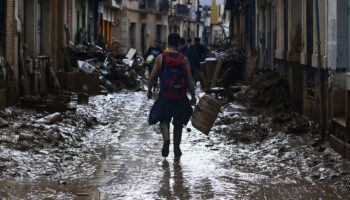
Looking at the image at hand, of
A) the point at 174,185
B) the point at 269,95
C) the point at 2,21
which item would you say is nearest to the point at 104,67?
the point at 2,21

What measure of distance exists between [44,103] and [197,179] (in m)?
6.81

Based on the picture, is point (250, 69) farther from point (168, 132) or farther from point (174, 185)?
point (174, 185)

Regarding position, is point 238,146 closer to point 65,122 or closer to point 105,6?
point 65,122

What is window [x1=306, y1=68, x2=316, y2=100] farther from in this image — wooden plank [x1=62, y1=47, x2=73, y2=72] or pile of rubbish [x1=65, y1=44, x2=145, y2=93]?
pile of rubbish [x1=65, y1=44, x2=145, y2=93]

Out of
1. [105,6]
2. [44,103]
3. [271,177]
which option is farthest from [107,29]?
[271,177]

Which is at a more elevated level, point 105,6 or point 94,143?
point 105,6

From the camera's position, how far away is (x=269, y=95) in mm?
14836

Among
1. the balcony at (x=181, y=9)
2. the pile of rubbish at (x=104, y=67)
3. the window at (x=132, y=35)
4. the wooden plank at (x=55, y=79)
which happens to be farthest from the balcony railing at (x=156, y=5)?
the wooden plank at (x=55, y=79)

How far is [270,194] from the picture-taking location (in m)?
7.50

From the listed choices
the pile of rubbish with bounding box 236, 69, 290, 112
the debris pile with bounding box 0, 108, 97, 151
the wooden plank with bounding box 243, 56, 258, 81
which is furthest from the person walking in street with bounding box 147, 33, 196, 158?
the wooden plank with bounding box 243, 56, 258, 81

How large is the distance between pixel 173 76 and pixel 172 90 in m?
0.19

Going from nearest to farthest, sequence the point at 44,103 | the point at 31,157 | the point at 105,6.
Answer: the point at 31,157
the point at 44,103
the point at 105,6

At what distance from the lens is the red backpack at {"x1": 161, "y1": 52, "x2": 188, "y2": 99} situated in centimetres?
989

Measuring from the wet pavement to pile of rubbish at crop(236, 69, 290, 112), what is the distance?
1225mm
